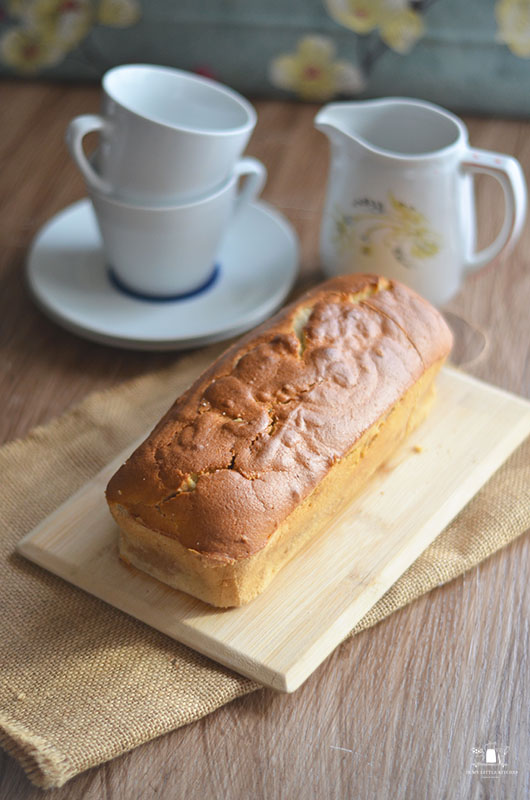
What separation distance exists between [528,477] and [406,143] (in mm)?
565

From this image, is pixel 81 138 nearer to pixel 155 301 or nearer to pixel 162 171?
pixel 162 171

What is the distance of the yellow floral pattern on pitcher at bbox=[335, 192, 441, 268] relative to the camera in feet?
4.08

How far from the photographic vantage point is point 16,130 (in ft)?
6.03

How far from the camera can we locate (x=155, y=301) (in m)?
1.35

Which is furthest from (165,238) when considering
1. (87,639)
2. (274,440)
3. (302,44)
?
(302,44)

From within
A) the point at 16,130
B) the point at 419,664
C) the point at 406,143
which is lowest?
the point at 419,664

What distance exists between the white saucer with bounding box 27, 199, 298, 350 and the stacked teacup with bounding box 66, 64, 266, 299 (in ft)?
0.13

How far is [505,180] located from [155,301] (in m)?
0.57

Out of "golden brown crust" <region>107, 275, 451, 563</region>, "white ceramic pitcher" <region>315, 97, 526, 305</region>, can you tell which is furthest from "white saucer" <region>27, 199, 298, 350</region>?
"golden brown crust" <region>107, 275, 451, 563</region>

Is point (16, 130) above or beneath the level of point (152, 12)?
beneath

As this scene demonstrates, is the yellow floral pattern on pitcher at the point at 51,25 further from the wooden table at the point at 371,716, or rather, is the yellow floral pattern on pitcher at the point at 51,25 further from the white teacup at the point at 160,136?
the wooden table at the point at 371,716

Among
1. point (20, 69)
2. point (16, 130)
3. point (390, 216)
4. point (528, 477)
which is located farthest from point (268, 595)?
point (20, 69)

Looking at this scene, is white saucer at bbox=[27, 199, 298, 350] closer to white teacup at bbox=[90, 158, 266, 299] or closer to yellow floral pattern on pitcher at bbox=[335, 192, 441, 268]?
white teacup at bbox=[90, 158, 266, 299]

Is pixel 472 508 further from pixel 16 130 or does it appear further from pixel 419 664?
pixel 16 130
